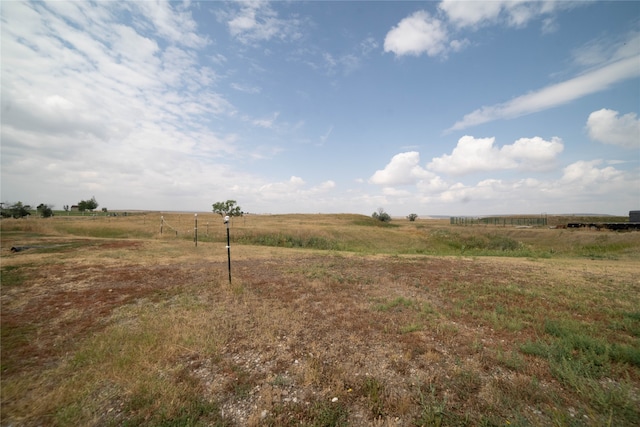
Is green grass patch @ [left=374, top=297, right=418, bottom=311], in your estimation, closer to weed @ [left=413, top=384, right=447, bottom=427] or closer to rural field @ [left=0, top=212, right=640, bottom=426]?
rural field @ [left=0, top=212, right=640, bottom=426]

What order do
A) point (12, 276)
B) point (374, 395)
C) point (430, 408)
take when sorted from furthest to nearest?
point (12, 276), point (374, 395), point (430, 408)

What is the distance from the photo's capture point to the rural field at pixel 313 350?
13.0 feet

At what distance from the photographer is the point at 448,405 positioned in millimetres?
4113

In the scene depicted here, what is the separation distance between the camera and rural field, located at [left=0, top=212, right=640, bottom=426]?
398 cm


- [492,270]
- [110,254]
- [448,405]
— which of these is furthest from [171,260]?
[492,270]

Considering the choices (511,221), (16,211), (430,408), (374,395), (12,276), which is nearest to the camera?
(430,408)

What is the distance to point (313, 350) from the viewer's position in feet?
19.1

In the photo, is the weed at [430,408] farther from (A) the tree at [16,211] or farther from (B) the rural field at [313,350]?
(A) the tree at [16,211]

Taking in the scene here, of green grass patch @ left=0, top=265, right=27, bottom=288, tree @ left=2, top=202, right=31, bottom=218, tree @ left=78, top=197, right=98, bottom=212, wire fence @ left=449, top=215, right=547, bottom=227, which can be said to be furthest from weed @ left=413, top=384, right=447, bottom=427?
tree @ left=78, top=197, right=98, bottom=212

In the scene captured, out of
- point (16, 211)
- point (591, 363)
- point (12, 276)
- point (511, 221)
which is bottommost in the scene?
point (591, 363)

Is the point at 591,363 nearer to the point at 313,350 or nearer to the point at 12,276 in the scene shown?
the point at 313,350

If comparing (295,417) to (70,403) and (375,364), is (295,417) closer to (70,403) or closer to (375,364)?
(375,364)

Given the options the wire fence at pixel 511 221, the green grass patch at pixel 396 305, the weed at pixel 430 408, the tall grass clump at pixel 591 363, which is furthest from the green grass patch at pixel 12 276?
the wire fence at pixel 511 221

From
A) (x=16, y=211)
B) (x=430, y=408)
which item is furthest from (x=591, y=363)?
(x=16, y=211)
